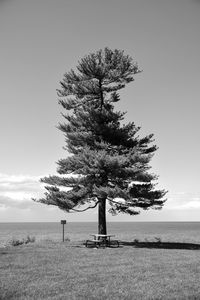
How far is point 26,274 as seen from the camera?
41.8ft

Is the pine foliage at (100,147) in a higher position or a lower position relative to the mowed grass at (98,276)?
higher

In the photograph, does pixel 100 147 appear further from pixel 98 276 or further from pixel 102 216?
pixel 98 276

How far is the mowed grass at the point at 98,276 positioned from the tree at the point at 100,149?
7.24m

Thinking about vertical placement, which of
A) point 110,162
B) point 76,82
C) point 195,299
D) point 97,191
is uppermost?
point 76,82

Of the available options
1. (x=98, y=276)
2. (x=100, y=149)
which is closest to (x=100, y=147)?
(x=100, y=149)

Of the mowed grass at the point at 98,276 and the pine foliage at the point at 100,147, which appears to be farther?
the pine foliage at the point at 100,147

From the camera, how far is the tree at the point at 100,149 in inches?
963

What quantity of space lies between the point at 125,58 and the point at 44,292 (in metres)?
19.7

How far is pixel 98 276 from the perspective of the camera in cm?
1248

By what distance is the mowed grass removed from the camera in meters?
9.97

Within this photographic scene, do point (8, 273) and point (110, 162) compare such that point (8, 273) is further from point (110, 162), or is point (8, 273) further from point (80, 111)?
point (80, 111)

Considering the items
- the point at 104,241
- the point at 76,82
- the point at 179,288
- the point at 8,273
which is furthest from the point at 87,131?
the point at 179,288

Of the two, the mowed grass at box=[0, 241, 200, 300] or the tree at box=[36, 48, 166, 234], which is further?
the tree at box=[36, 48, 166, 234]

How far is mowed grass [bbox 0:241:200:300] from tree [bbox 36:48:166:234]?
7.24 m
